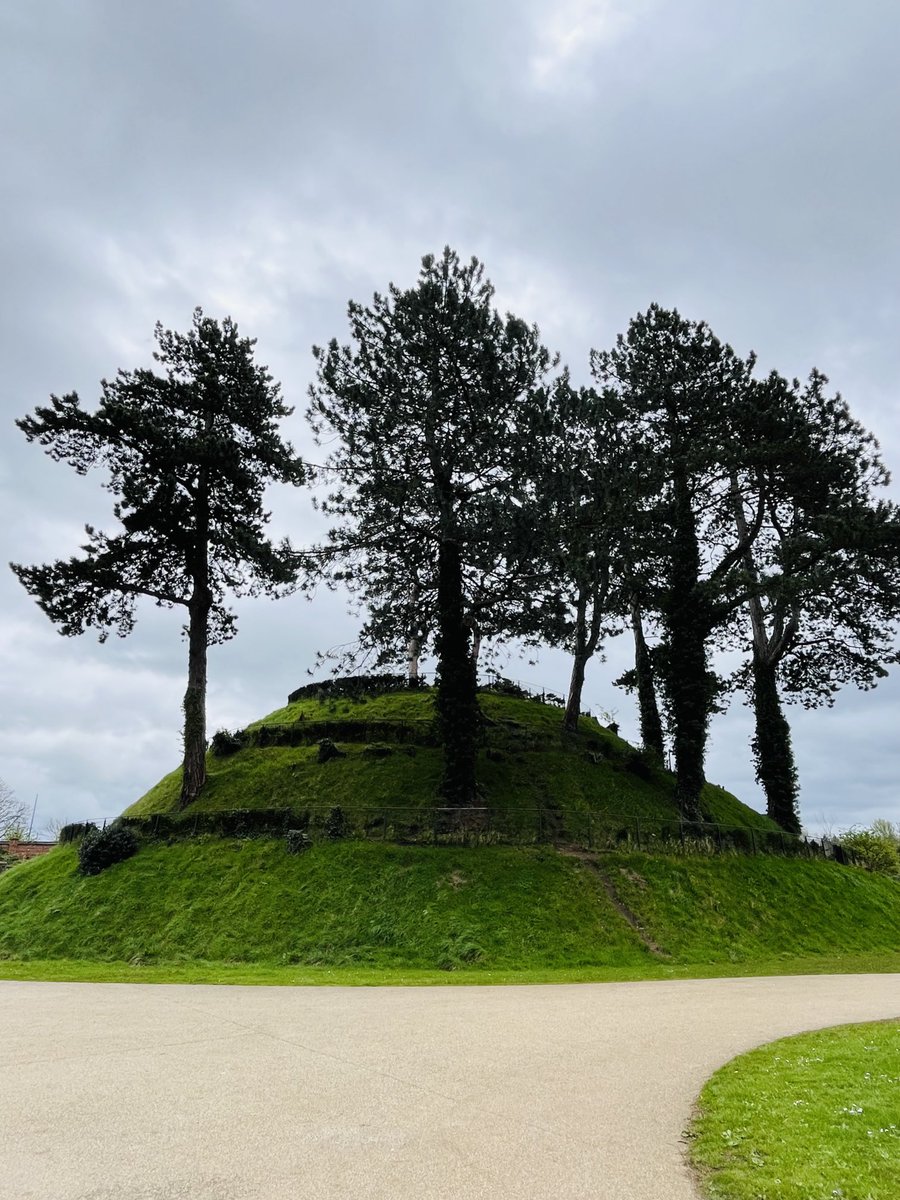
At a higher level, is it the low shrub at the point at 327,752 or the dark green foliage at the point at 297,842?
the low shrub at the point at 327,752

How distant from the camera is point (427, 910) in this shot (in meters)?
20.5

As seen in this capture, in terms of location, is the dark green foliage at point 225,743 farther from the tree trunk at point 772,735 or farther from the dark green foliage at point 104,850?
the tree trunk at point 772,735

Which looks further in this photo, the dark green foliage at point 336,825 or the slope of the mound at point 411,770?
the slope of the mound at point 411,770

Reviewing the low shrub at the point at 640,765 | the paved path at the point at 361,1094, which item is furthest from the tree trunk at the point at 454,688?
the paved path at the point at 361,1094

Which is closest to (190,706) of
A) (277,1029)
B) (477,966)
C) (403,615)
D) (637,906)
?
(403,615)

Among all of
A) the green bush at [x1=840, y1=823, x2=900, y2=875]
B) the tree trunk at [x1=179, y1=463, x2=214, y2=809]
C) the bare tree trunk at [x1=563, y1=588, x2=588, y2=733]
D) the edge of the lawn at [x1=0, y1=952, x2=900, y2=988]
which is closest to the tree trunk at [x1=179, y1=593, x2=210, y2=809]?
the tree trunk at [x1=179, y1=463, x2=214, y2=809]

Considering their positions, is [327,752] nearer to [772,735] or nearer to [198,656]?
[198,656]

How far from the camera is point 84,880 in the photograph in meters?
24.8

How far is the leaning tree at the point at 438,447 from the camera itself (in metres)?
27.0

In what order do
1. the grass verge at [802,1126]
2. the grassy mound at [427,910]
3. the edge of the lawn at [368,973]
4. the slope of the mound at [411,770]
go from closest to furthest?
the grass verge at [802,1126], the edge of the lawn at [368,973], the grassy mound at [427,910], the slope of the mound at [411,770]

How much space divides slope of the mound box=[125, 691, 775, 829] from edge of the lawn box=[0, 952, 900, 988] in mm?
7356

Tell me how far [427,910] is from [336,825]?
543cm

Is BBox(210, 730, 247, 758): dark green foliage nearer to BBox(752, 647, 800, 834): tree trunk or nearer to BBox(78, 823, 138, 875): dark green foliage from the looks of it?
BBox(78, 823, 138, 875): dark green foliage

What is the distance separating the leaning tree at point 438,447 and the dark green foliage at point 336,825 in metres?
3.98
